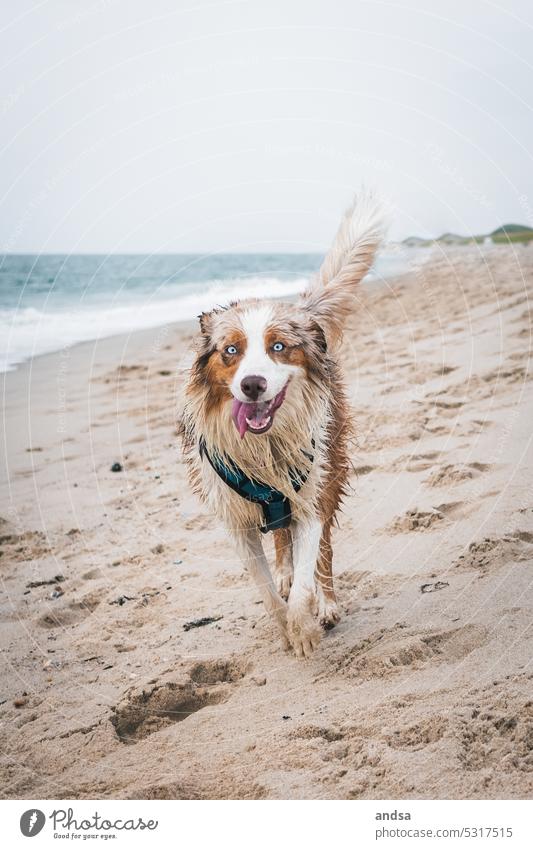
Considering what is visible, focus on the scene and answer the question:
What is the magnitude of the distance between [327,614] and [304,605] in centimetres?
32

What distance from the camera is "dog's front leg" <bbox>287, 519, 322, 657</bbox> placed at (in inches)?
125

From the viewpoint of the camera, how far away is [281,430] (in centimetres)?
334

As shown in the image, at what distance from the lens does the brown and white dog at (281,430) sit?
3.06m

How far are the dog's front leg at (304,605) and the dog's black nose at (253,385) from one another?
0.76 metres

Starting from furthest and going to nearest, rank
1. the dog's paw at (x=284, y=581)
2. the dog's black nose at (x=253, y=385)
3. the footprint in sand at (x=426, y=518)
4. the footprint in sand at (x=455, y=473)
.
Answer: the footprint in sand at (x=455, y=473) → the footprint in sand at (x=426, y=518) → the dog's paw at (x=284, y=581) → the dog's black nose at (x=253, y=385)

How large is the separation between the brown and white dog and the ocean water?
3.70 meters

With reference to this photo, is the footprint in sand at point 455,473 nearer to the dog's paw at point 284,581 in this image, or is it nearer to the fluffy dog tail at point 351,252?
the dog's paw at point 284,581

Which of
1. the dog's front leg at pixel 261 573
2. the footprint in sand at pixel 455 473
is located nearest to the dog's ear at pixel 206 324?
the dog's front leg at pixel 261 573

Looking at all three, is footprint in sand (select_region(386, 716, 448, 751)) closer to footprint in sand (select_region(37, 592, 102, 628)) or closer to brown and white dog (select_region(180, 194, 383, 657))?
brown and white dog (select_region(180, 194, 383, 657))

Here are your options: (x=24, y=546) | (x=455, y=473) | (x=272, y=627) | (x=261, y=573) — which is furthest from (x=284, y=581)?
(x=24, y=546)

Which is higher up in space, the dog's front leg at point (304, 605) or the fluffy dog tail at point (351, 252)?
the fluffy dog tail at point (351, 252)

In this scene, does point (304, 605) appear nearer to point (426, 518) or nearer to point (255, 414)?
point (255, 414)

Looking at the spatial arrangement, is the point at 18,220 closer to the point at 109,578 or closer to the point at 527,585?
the point at 109,578

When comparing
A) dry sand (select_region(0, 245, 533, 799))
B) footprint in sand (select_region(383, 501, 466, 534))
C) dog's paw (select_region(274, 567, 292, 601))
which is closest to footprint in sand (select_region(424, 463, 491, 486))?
dry sand (select_region(0, 245, 533, 799))
